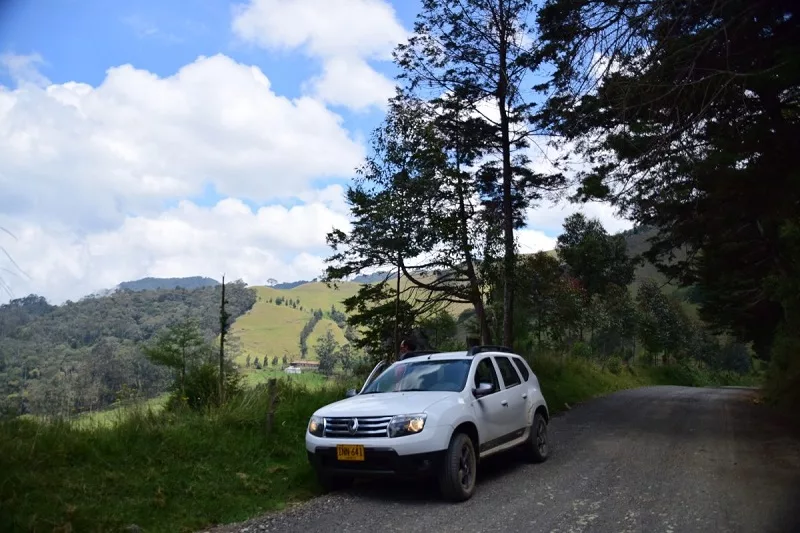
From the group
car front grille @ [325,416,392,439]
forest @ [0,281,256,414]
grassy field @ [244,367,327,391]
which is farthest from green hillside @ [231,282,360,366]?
car front grille @ [325,416,392,439]

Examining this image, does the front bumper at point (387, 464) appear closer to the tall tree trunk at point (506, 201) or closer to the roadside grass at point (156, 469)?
the roadside grass at point (156, 469)

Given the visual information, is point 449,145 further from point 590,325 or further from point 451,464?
point 590,325

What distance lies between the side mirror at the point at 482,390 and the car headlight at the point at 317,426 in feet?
6.70

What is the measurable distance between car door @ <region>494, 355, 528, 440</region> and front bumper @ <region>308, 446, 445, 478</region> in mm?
1958

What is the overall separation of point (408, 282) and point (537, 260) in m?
15.6

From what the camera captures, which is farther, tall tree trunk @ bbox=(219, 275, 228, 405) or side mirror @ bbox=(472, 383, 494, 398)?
tall tree trunk @ bbox=(219, 275, 228, 405)

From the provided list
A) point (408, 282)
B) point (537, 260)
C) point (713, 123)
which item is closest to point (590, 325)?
point (537, 260)

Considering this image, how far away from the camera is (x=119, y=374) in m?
13.0

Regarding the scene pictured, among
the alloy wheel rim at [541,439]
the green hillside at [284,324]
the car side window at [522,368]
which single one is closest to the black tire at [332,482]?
the alloy wheel rim at [541,439]

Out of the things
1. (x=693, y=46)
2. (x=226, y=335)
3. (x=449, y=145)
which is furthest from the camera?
(x=449, y=145)

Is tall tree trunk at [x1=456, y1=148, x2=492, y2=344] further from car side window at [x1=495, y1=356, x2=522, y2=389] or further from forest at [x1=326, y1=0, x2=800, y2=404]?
car side window at [x1=495, y1=356, x2=522, y2=389]

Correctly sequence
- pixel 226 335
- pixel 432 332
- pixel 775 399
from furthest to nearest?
pixel 432 332, pixel 775 399, pixel 226 335

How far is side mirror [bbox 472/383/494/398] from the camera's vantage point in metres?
7.98

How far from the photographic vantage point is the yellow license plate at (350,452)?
6996mm
